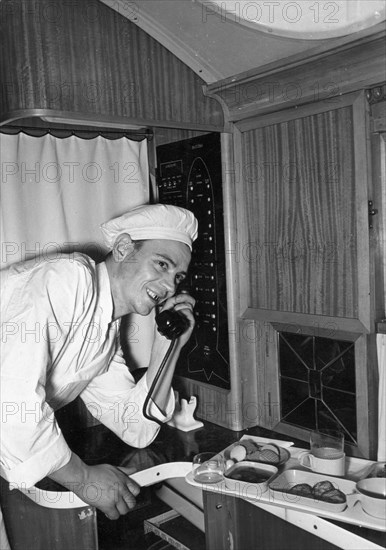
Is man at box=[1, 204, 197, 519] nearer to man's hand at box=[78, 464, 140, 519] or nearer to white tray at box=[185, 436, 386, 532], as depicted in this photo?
man's hand at box=[78, 464, 140, 519]

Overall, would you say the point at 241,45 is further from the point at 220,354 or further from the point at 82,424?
the point at 82,424

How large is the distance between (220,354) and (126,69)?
0.95 m

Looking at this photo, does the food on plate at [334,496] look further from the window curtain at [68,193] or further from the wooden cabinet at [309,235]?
the window curtain at [68,193]

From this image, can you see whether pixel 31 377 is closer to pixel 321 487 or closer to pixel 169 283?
pixel 169 283

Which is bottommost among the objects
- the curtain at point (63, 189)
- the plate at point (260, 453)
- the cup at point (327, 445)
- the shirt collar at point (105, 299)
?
the plate at point (260, 453)

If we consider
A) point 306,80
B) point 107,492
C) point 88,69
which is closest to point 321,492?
point 107,492

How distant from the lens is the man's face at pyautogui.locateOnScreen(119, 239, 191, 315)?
161cm

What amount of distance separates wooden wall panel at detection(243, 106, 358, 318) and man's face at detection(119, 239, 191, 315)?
0.95 feet

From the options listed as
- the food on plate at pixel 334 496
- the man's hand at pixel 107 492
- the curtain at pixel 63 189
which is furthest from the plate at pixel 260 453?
the curtain at pixel 63 189

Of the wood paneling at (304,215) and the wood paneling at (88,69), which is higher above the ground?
the wood paneling at (88,69)

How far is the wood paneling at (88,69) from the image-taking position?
4.63ft

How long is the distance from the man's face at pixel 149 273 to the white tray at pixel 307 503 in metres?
0.51

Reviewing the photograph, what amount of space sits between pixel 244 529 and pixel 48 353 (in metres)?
0.73

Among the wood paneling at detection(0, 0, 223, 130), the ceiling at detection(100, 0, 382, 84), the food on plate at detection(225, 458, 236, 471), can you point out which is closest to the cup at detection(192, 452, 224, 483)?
the food on plate at detection(225, 458, 236, 471)
